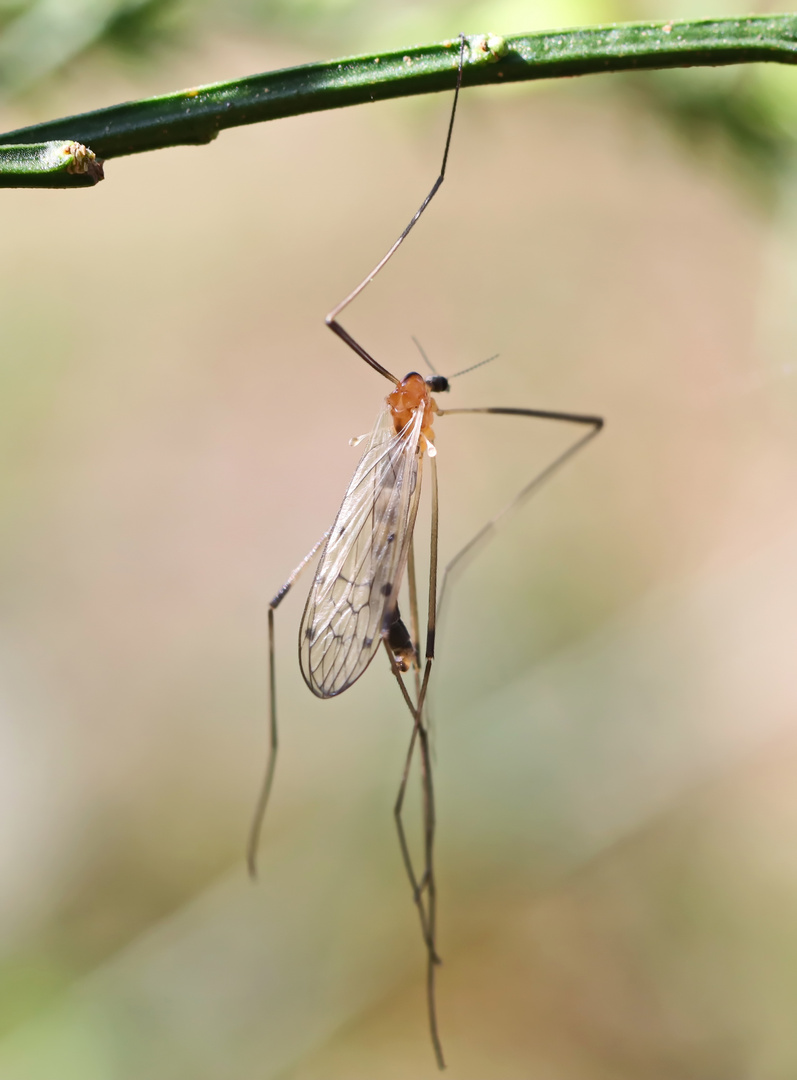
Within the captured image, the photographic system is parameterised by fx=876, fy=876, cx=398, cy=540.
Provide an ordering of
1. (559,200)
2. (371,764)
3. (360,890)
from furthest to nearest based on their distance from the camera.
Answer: (559,200), (371,764), (360,890)

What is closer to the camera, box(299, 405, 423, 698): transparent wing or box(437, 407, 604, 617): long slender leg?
box(299, 405, 423, 698): transparent wing

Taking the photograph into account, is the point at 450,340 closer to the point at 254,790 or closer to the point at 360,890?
the point at 254,790

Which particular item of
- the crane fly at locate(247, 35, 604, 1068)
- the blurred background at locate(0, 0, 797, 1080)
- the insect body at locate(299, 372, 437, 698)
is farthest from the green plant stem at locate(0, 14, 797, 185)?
the blurred background at locate(0, 0, 797, 1080)

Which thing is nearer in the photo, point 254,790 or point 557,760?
point 557,760

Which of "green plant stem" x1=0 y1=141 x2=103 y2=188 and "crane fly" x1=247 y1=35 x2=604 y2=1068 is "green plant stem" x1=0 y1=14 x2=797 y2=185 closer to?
"green plant stem" x1=0 y1=141 x2=103 y2=188

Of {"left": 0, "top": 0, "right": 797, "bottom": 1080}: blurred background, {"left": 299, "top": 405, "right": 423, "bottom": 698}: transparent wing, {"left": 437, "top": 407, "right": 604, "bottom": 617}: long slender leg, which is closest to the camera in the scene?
{"left": 299, "top": 405, "right": 423, "bottom": 698}: transparent wing

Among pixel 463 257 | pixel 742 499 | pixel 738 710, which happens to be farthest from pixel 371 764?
pixel 463 257
